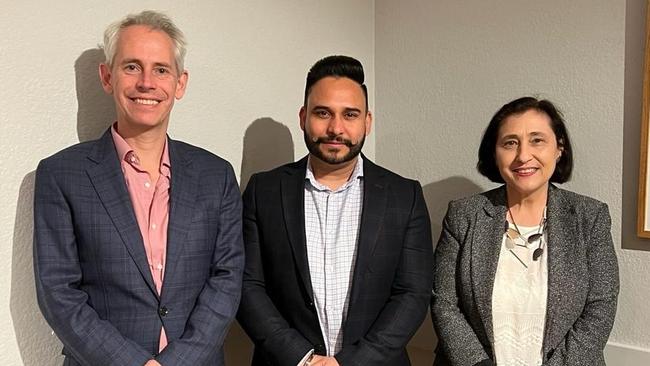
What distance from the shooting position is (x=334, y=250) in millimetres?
1741

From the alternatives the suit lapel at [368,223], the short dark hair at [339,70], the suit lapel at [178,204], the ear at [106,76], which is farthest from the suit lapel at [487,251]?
the ear at [106,76]

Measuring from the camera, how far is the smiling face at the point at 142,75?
A: 1.44 meters

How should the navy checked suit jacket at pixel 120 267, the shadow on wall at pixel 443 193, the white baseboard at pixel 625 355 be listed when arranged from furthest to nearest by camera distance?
the shadow on wall at pixel 443 193
the white baseboard at pixel 625 355
the navy checked suit jacket at pixel 120 267

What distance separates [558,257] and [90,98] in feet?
4.63

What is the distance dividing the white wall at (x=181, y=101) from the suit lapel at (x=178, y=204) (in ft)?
0.98

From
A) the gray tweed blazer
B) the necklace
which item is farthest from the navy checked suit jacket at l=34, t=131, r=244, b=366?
the necklace

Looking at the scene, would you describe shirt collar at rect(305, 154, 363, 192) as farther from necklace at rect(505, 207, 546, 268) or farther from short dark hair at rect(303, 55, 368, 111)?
necklace at rect(505, 207, 546, 268)

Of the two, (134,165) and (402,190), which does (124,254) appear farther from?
(402,190)

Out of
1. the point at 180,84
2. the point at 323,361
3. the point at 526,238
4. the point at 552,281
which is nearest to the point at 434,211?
the point at 526,238

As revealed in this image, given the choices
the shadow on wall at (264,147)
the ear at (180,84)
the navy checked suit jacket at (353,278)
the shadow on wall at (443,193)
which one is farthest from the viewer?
the shadow on wall at (443,193)

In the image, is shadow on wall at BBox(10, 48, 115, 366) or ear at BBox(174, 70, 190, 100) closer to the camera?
shadow on wall at BBox(10, 48, 115, 366)

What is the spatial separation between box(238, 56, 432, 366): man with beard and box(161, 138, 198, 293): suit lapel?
28cm

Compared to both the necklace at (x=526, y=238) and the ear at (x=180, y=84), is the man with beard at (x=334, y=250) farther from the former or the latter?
the ear at (x=180, y=84)

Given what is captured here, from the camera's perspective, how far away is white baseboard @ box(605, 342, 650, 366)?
200 cm
